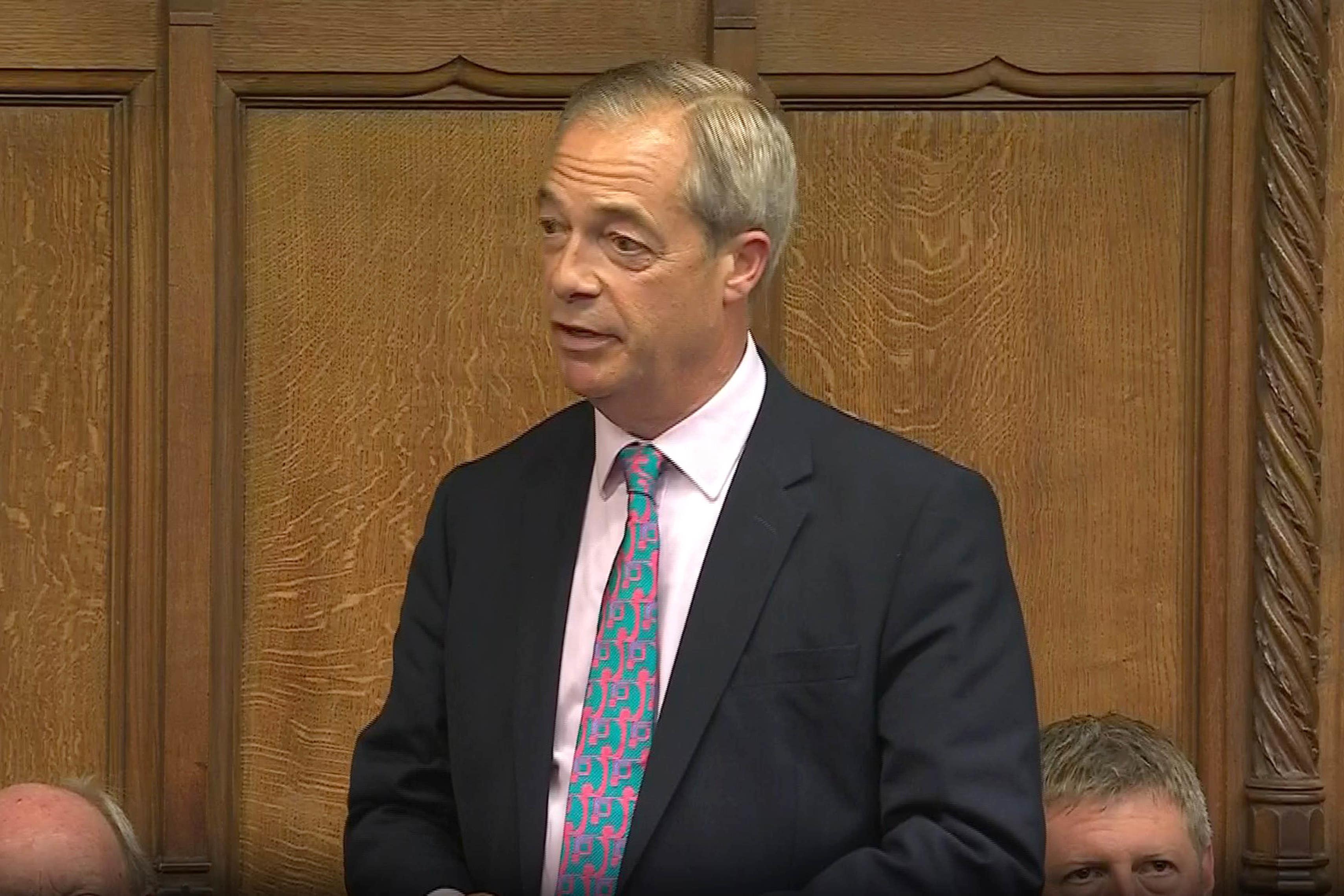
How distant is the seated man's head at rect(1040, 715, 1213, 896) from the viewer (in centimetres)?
224

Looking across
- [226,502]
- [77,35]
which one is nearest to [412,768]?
[226,502]

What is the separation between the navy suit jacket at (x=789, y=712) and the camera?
2.01 meters

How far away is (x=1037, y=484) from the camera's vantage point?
3254mm

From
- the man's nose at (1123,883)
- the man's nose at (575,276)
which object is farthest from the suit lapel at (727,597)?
the man's nose at (1123,883)

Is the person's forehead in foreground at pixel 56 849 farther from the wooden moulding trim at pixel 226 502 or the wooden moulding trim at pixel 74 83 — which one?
the wooden moulding trim at pixel 74 83

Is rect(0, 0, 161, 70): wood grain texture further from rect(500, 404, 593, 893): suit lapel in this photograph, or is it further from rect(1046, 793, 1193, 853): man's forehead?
rect(1046, 793, 1193, 853): man's forehead

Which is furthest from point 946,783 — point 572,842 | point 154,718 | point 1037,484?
point 154,718

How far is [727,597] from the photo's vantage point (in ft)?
6.86

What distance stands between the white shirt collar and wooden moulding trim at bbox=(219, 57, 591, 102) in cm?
112

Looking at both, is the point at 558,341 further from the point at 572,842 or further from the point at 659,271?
the point at 572,842

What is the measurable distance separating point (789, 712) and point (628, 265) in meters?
0.45

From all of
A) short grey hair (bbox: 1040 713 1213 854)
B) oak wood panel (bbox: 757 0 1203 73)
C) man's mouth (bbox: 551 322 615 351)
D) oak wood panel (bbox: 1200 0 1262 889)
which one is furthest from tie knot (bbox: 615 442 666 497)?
oak wood panel (bbox: 1200 0 1262 889)

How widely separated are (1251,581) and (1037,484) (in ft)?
1.11

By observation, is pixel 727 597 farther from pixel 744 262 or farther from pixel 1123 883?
pixel 1123 883
